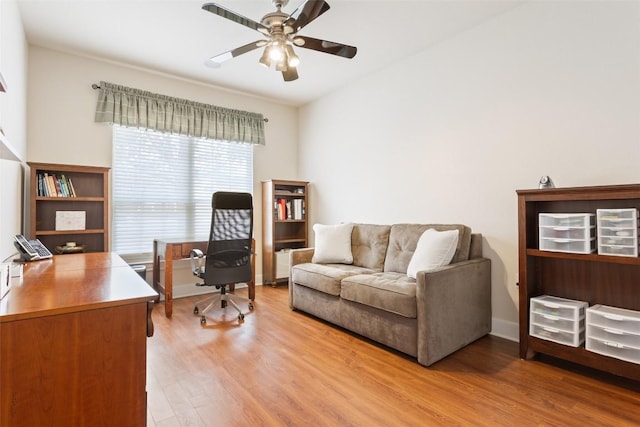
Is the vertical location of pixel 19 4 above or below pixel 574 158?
above

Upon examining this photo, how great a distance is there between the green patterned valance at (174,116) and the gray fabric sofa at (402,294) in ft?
6.68

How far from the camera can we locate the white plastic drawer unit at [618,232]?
6.39 feet

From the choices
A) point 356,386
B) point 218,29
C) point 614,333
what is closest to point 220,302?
point 356,386

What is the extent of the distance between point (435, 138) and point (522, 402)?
7.67 feet

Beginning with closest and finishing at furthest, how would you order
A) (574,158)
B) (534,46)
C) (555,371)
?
(555,371) < (574,158) < (534,46)

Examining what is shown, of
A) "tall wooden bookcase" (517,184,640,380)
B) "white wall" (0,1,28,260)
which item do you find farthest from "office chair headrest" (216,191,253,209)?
"tall wooden bookcase" (517,184,640,380)

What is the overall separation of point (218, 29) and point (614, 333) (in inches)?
147

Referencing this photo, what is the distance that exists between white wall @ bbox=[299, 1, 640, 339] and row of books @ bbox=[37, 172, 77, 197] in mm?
3107

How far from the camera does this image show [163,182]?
160 inches

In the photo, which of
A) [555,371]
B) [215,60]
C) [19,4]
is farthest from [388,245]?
[19,4]

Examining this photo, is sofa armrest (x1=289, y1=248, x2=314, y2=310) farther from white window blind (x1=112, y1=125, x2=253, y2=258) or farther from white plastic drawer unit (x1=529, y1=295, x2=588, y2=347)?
white plastic drawer unit (x1=529, y1=295, x2=588, y2=347)

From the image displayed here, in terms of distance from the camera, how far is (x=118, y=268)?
6.19 ft

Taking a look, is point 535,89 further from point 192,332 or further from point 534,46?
point 192,332

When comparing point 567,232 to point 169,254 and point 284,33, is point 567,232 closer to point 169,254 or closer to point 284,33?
point 284,33
